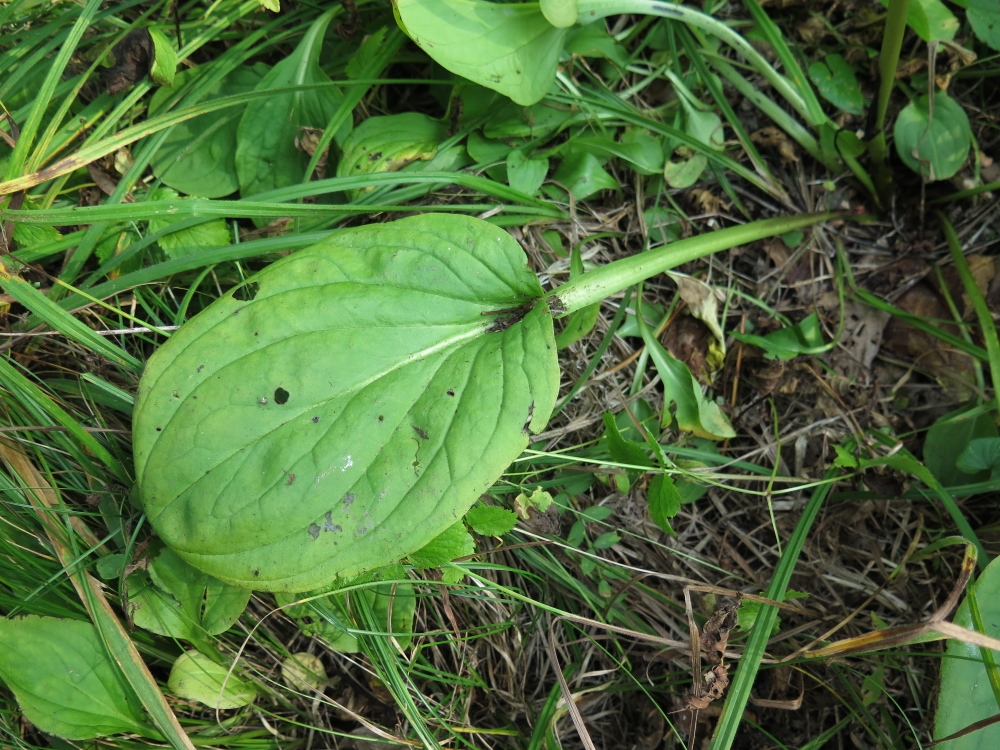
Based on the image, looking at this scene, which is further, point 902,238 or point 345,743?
point 902,238

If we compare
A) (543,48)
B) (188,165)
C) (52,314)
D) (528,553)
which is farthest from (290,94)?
(528,553)

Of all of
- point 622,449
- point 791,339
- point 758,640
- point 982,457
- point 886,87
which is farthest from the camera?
point 791,339

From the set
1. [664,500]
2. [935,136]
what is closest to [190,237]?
[664,500]

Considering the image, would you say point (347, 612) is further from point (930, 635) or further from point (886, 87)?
point (886, 87)

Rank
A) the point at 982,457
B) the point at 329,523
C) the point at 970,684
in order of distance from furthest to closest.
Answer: the point at 982,457 → the point at 970,684 → the point at 329,523

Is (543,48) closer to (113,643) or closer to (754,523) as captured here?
(754,523)

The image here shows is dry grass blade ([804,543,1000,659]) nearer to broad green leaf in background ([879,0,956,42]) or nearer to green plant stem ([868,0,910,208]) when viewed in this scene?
green plant stem ([868,0,910,208])

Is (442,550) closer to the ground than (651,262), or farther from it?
closer to the ground
